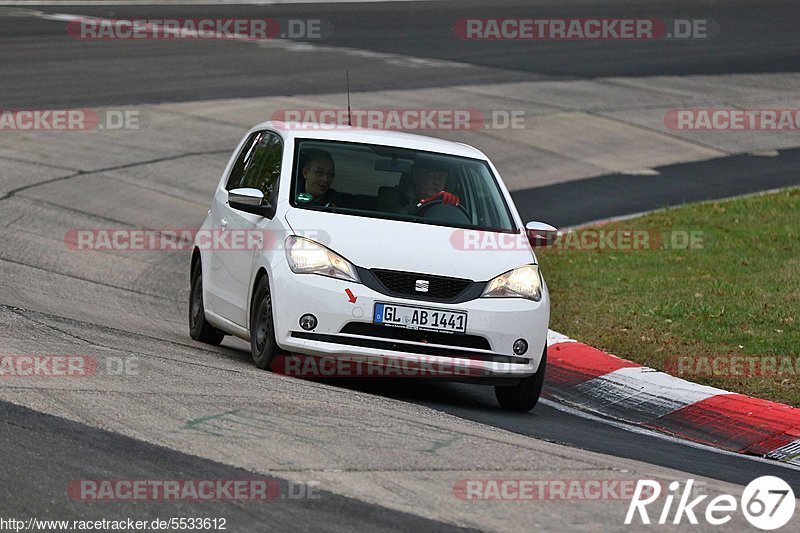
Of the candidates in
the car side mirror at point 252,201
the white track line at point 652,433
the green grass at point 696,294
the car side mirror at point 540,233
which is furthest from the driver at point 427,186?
the green grass at point 696,294

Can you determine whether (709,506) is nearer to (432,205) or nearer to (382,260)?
(382,260)

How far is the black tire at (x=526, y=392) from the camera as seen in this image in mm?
A: 9070

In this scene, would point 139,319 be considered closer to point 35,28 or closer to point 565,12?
point 35,28

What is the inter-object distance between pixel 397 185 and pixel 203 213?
24.7 feet

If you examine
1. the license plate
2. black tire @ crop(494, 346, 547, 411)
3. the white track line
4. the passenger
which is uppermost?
the passenger

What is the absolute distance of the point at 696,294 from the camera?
12539mm

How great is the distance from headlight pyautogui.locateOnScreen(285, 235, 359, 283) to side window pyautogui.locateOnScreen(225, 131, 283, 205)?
0.71 metres

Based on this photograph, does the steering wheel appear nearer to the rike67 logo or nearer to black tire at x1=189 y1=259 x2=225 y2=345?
black tire at x1=189 y1=259 x2=225 y2=345

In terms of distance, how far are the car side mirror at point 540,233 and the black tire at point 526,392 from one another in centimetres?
97

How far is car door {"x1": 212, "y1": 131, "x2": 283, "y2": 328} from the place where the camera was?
9.52m

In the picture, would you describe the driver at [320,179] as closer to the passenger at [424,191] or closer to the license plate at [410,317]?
the passenger at [424,191]

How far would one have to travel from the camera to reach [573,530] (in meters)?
5.78

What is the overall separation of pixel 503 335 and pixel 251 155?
2.76m

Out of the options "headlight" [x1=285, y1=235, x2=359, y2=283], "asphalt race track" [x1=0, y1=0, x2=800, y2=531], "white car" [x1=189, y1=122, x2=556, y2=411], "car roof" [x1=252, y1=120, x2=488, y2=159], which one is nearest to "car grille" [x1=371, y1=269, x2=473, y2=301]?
"white car" [x1=189, y1=122, x2=556, y2=411]
